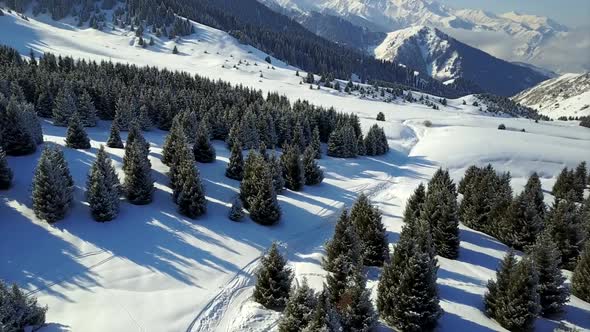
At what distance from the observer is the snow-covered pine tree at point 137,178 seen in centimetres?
3234

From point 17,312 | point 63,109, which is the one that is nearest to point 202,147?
point 63,109

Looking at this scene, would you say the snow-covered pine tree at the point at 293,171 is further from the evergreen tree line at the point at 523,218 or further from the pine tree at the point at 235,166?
the evergreen tree line at the point at 523,218

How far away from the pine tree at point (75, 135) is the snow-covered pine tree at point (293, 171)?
19.5 meters

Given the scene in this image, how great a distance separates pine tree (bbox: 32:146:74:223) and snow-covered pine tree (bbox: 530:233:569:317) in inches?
1164

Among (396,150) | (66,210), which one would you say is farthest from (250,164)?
(396,150)

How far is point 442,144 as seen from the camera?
69.7 meters

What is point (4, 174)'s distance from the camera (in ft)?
99.3

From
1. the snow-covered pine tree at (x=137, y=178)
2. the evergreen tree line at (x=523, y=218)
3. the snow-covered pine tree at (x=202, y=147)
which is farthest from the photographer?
the snow-covered pine tree at (x=202, y=147)

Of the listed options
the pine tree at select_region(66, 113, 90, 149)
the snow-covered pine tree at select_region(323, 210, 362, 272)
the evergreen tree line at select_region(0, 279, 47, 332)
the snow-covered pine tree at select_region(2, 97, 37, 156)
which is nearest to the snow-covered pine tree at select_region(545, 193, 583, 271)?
the snow-covered pine tree at select_region(323, 210, 362, 272)

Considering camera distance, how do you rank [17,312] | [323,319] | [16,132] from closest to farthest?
1. [323,319]
2. [17,312]
3. [16,132]

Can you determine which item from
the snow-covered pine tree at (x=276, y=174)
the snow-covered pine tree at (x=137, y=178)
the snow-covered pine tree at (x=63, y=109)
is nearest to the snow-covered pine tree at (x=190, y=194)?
the snow-covered pine tree at (x=137, y=178)

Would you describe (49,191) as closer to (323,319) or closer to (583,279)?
(323,319)

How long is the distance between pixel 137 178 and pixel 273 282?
15.4 meters

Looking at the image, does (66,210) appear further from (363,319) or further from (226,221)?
(363,319)
